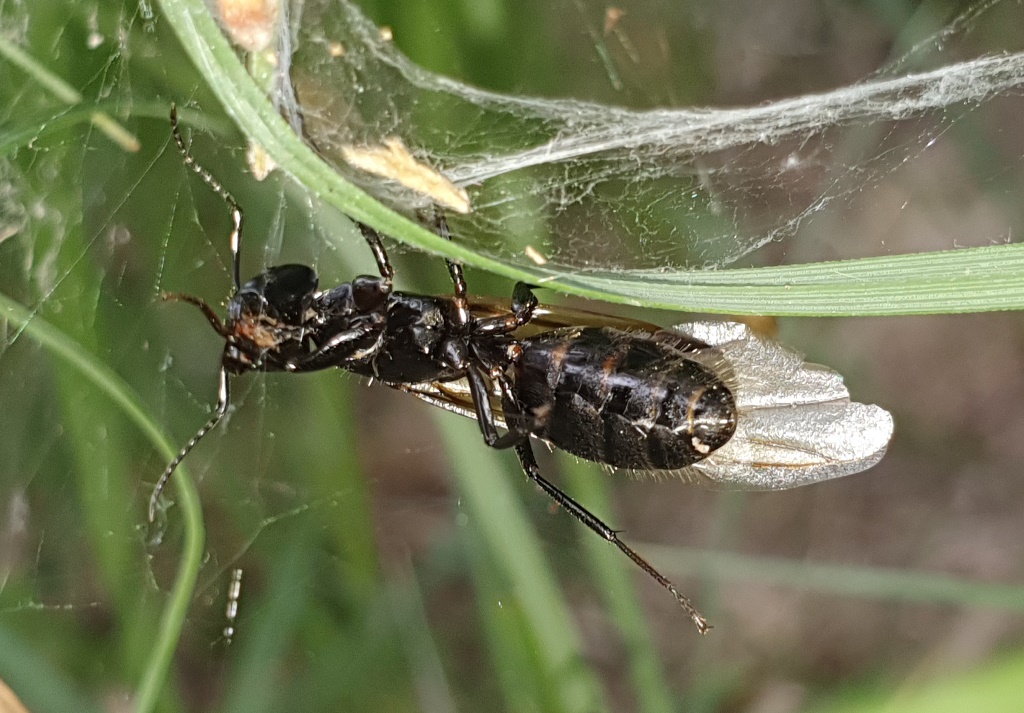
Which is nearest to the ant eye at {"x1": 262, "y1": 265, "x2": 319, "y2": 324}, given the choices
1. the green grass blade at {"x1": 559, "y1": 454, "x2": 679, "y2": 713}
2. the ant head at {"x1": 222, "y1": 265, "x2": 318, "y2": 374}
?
the ant head at {"x1": 222, "y1": 265, "x2": 318, "y2": 374}

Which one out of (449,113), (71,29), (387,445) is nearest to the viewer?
(71,29)

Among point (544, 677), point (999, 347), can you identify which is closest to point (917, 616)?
point (999, 347)

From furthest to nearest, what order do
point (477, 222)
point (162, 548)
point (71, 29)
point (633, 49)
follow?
point (633, 49) < point (162, 548) < point (477, 222) < point (71, 29)

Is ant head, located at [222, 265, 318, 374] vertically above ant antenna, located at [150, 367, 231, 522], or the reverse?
ant head, located at [222, 265, 318, 374]

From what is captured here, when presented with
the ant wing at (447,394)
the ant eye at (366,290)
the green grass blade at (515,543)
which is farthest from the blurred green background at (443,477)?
the ant wing at (447,394)

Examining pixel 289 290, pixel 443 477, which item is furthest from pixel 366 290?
pixel 443 477

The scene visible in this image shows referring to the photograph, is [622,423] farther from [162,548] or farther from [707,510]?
[707,510]

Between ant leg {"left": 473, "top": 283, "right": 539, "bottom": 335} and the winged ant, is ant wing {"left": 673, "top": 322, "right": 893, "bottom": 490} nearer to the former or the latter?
the winged ant
